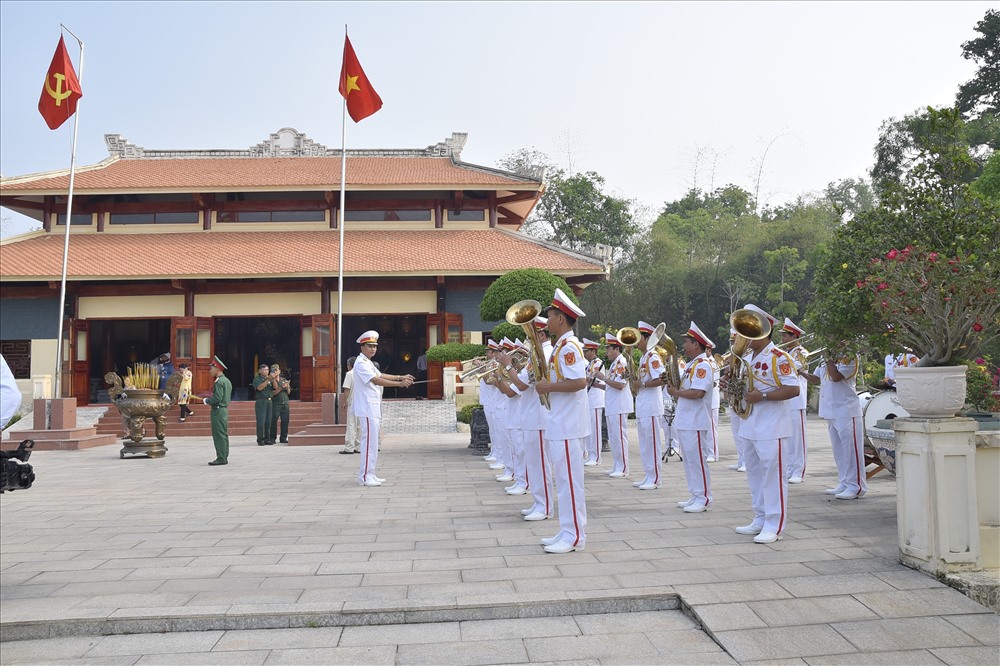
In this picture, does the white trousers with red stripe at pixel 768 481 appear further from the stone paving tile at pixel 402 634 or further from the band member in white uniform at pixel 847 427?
the stone paving tile at pixel 402 634

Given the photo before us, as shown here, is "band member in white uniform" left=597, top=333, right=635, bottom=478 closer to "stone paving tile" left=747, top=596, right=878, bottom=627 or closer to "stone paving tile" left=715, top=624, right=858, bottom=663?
"stone paving tile" left=747, top=596, right=878, bottom=627

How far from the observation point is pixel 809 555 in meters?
4.90

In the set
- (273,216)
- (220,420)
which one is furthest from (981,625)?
(273,216)

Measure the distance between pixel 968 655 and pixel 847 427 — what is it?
160 inches

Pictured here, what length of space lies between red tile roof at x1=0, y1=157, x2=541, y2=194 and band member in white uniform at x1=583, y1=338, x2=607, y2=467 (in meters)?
12.6

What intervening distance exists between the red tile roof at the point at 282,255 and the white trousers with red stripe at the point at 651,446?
37.9 feet

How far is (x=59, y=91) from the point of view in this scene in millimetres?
16109

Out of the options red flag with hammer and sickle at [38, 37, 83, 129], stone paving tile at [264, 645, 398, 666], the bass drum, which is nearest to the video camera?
stone paving tile at [264, 645, 398, 666]

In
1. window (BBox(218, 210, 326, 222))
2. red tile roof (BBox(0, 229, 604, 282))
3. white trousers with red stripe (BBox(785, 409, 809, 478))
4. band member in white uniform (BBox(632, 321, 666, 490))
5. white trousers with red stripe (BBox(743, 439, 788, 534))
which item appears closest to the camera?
white trousers with red stripe (BBox(743, 439, 788, 534))

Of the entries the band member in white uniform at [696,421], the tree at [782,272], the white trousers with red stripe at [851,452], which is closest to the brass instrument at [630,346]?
the band member in white uniform at [696,421]

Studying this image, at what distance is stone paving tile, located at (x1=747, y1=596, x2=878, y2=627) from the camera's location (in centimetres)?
374

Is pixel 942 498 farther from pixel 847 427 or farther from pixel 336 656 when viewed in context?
pixel 336 656

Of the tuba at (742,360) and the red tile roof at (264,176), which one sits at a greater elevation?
A: the red tile roof at (264,176)

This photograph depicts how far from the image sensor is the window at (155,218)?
76.4 ft
